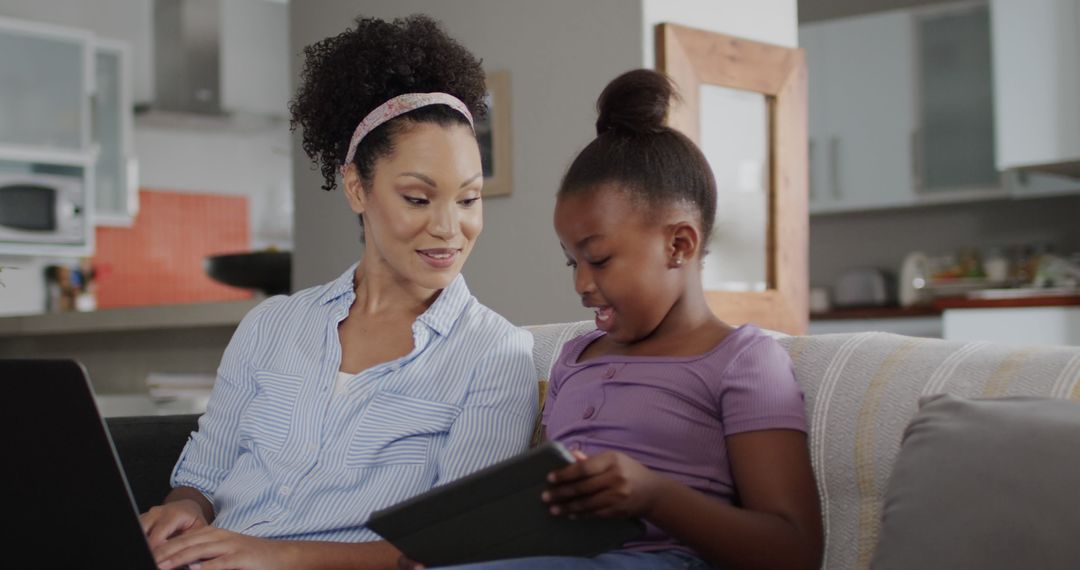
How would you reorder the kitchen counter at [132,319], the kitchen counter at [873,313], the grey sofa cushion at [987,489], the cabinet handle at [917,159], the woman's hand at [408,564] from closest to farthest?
the grey sofa cushion at [987,489] → the woman's hand at [408,564] → the kitchen counter at [132,319] → the kitchen counter at [873,313] → the cabinet handle at [917,159]

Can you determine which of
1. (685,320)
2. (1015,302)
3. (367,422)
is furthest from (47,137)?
(685,320)

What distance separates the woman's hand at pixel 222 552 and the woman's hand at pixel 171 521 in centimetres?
11

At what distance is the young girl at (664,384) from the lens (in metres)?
1.20

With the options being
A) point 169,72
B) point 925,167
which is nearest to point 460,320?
point 925,167

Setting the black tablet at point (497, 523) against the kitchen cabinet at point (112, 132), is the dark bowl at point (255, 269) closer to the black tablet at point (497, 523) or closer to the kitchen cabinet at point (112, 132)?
the kitchen cabinet at point (112, 132)

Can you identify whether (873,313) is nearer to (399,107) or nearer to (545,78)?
(545,78)

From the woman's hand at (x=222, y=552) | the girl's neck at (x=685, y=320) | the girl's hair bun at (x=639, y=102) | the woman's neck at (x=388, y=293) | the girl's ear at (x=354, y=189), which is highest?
the girl's hair bun at (x=639, y=102)

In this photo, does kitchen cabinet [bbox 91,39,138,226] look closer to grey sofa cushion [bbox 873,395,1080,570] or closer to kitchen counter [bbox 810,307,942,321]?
kitchen counter [bbox 810,307,942,321]

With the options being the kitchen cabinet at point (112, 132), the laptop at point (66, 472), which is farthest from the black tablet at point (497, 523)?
the kitchen cabinet at point (112, 132)

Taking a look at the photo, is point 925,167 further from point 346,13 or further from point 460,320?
point 460,320

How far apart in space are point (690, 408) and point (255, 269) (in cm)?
325

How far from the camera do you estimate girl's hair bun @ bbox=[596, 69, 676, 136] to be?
1.52 m

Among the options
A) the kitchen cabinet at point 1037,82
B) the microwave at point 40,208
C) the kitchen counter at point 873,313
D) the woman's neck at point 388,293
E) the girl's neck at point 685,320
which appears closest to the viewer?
the girl's neck at point 685,320

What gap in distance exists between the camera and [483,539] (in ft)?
3.77
